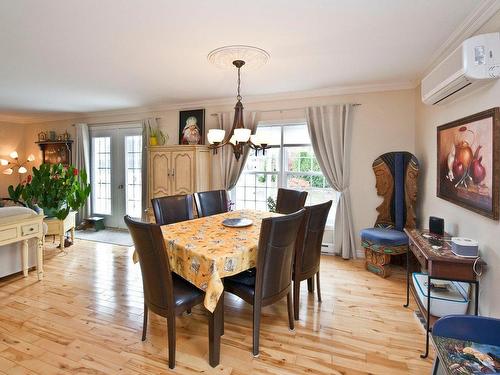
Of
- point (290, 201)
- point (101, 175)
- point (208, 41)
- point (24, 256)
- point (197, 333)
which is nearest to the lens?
A: point (197, 333)

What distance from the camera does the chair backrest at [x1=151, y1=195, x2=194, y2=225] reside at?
9.23ft

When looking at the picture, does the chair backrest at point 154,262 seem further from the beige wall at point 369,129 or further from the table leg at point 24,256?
the beige wall at point 369,129

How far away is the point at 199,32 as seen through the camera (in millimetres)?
2238

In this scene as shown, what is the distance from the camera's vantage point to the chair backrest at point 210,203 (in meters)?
3.29

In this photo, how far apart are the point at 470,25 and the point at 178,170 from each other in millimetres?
3865

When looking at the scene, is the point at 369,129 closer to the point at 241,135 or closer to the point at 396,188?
the point at 396,188

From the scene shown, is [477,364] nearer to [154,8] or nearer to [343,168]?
[154,8]

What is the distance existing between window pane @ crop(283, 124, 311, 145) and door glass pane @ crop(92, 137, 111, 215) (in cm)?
378

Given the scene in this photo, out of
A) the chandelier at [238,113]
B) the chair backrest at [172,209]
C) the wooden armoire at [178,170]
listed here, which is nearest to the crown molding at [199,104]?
the wooden armoire at [178,170]

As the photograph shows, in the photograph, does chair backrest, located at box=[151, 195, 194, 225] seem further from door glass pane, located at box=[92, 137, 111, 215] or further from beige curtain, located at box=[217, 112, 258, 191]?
door glass pane, located at box=[92, 137, 111, 215]

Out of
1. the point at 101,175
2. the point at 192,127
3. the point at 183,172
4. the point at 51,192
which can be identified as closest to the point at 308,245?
the point at 183,172

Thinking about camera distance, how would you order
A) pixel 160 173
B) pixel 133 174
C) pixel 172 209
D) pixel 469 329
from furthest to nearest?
pixel 133 174 → pixel 160 173 → pixel 172 209 → pixel 469 329

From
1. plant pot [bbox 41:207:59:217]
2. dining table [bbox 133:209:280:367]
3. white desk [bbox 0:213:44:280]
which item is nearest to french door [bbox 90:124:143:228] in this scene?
plant pot [bbox 41:207:59:217]

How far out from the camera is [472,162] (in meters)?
2.12
